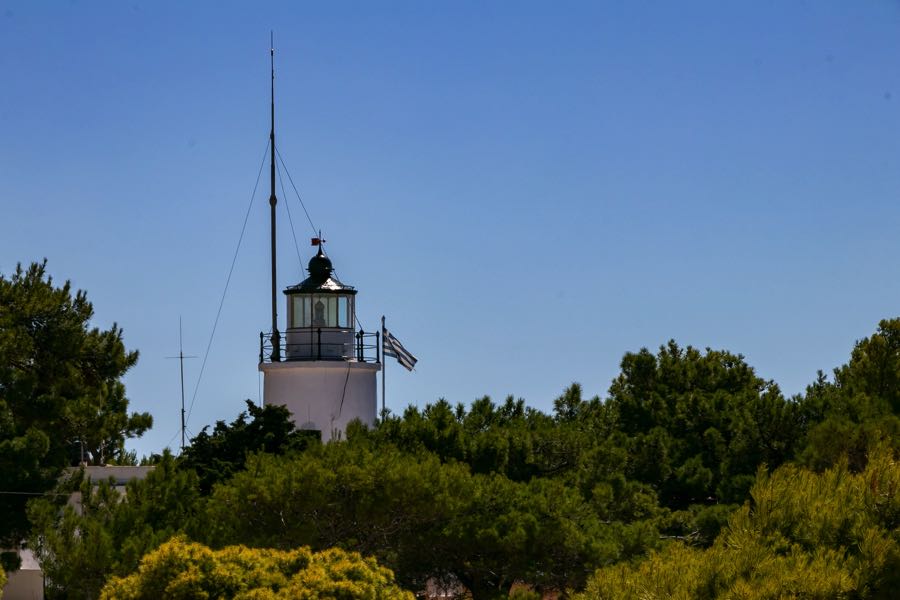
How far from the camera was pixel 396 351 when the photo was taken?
43.6 m

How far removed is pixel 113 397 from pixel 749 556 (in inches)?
835

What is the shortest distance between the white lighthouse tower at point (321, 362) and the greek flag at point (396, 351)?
0.58 m

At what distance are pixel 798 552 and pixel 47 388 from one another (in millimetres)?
21656

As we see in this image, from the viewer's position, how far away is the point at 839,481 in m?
23.9

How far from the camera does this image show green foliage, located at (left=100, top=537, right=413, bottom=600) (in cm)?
2688

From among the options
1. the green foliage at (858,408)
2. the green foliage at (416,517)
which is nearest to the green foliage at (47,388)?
the green foliage at (416,517)

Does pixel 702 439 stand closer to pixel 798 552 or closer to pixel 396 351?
pixel 396 351

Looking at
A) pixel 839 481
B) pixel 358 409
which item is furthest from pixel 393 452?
pixel 839 481

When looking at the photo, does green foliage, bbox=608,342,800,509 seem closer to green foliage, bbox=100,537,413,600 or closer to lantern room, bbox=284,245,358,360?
lantern room, bbox=284,245,358,360

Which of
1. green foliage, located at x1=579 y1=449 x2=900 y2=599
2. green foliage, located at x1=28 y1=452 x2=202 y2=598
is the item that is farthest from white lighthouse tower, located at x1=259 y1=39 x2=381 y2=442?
green foliage, located at x1=579 y1=449 x2=900 y2=599

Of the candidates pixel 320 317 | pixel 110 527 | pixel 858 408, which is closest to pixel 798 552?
pixel 110 527

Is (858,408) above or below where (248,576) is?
above

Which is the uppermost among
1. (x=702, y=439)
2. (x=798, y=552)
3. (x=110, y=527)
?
(x=702, y=439)

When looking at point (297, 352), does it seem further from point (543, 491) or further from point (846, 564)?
point (846, 564)
